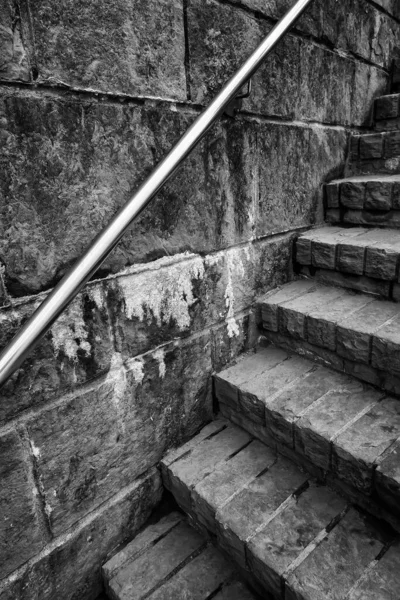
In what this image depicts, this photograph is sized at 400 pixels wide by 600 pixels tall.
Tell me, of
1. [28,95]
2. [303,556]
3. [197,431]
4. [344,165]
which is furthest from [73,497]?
[344,165]

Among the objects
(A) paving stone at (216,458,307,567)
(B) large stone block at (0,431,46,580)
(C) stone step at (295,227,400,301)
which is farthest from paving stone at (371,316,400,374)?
(B) large stone block at (0,431,46,580)

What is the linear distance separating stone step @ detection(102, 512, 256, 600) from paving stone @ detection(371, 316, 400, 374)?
1070 mm

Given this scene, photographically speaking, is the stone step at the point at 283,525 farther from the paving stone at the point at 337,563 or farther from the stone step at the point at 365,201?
the stone step at the point at 365,201

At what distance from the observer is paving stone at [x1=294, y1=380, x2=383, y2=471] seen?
1518mm

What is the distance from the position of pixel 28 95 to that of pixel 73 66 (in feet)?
0.64

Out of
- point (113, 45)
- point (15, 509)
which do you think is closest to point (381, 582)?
point (15, 509)

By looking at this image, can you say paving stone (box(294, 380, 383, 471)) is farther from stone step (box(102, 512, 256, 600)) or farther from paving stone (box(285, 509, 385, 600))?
stone step (box(102, 512, 256, 600))

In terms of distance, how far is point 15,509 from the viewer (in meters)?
1.41

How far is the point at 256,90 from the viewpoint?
1.94 metres

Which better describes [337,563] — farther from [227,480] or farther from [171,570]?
[171,570]

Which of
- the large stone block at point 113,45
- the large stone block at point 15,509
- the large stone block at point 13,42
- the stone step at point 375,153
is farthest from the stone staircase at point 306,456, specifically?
the large stone block at point 13,42

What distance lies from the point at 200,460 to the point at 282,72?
6.80 feet

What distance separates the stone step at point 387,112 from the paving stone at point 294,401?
6.54 feet

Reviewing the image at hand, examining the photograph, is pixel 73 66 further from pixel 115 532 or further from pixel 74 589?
pixel 74 589
